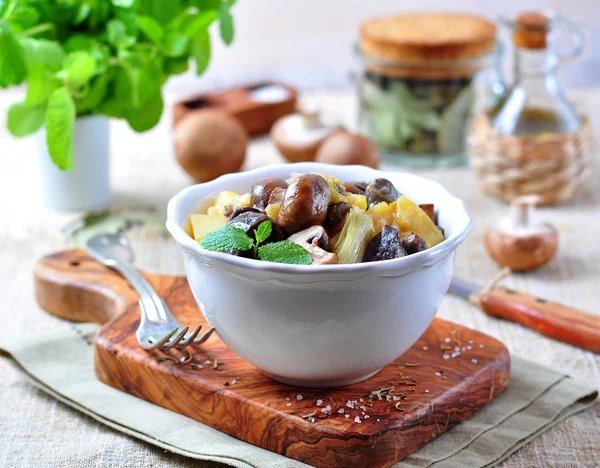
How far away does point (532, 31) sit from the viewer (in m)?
2.23

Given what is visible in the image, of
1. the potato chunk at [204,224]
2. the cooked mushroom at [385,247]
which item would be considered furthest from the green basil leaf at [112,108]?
the cooked mushroom at [385,247]

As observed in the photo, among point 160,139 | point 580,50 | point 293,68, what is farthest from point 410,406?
point 293,68

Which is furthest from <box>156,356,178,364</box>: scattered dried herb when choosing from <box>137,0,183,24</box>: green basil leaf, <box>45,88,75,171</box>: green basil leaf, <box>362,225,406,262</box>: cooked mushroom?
<box>137,0,183,24</box>: green basil leaf

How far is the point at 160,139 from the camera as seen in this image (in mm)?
2873

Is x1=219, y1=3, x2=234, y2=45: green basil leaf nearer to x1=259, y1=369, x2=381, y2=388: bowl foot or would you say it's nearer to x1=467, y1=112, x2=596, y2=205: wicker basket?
x1=467, y1=112, x2=596, y2=205: wicker basket

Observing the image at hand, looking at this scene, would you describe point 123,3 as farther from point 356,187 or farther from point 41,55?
point 356,187

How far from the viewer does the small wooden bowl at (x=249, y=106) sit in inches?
111

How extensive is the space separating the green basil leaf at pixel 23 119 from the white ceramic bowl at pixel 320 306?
2.23 feet

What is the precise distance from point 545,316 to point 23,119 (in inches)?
43.1

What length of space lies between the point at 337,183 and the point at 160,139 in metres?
1.62

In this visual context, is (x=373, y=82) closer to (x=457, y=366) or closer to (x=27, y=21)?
(x=27, y=21)

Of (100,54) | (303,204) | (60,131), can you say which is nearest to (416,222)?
(303,204)

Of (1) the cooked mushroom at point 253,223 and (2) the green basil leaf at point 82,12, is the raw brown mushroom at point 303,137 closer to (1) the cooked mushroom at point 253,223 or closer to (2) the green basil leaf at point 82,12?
(2) the green basil leaf at point 82,12

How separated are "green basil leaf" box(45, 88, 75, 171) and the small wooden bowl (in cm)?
92
